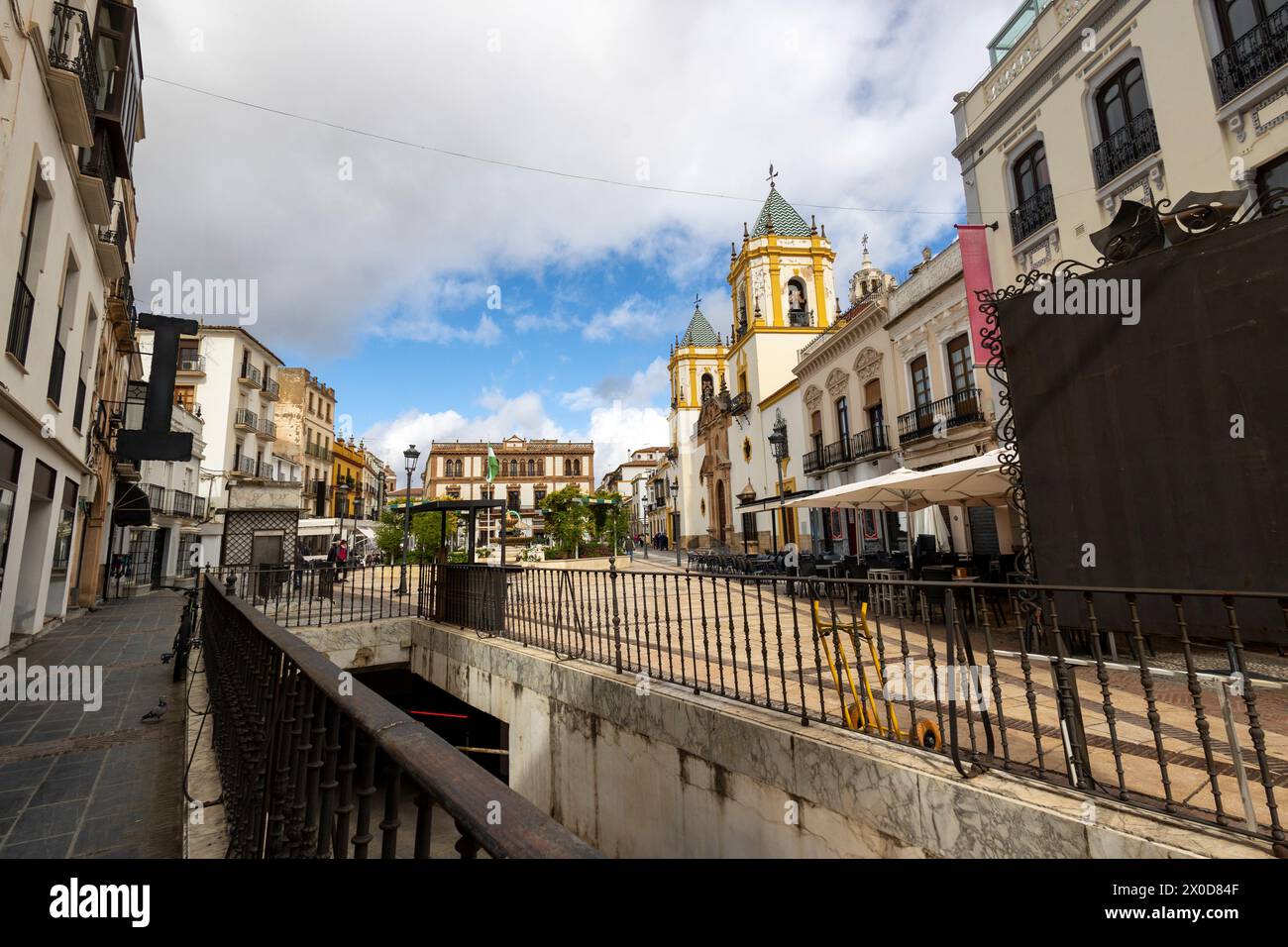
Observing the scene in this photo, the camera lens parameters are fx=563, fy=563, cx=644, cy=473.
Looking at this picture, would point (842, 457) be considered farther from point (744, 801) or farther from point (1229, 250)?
point (744, 801)

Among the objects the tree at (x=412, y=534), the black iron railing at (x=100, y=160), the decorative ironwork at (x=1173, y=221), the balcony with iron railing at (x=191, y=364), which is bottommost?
the tree at (x=412, y=534)

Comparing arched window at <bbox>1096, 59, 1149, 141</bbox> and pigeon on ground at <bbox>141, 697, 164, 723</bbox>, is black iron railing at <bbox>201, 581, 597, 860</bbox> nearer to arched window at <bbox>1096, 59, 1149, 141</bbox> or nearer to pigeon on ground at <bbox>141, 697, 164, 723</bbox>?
pigeon on ground at <bbox>141, 697, 164, 723</bbox>

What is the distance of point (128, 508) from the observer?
57.1 ft

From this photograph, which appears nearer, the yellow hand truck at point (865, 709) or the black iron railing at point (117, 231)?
the yellow hand truck at point (865, 709)

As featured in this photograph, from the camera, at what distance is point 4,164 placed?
20.5 ft

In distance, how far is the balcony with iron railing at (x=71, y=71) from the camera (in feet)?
24.5

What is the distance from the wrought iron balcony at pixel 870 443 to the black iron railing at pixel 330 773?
1801cm

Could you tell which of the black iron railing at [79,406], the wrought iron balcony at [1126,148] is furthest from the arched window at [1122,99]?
the black iron railing at [79,406]

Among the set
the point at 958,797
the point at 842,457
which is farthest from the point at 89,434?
the point at 842,457

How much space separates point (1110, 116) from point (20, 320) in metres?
17.3

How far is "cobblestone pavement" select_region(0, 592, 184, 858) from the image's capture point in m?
2.91

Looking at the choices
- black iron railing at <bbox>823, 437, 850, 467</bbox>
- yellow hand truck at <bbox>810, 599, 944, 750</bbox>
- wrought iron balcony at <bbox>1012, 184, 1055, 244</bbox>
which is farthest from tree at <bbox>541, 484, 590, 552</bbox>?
yellow hand truck at <bbox>810, 599, 944, 750</bbox>

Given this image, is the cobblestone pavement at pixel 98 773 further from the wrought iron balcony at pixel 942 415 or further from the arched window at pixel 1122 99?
the wrought iron balcony at pixel 942 415

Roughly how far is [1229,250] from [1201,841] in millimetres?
5000
